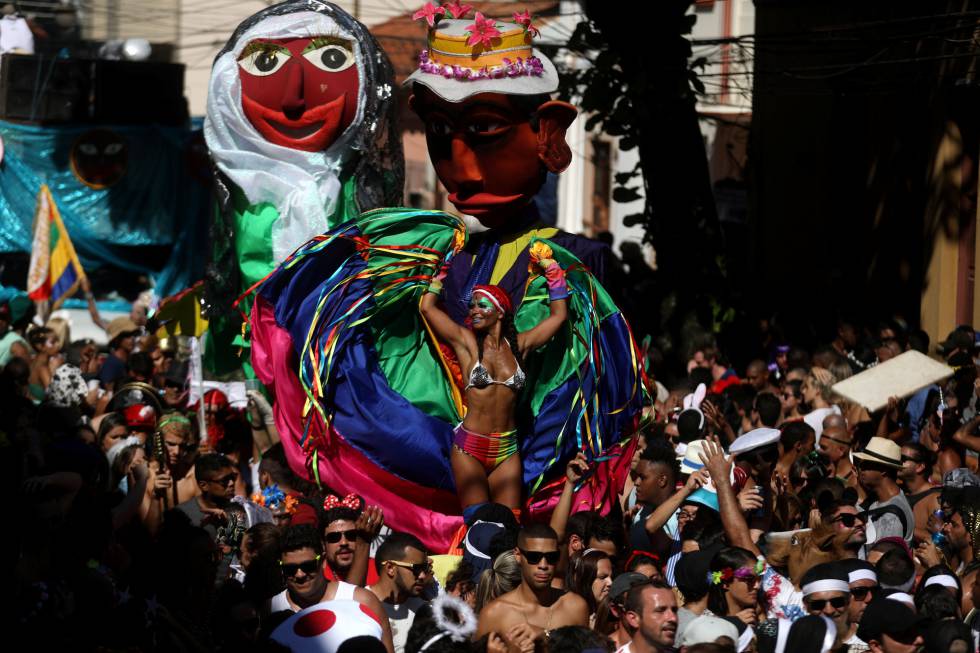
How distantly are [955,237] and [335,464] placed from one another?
24.8 ft

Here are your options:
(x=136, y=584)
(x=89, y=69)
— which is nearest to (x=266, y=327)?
(x=136, y=584)

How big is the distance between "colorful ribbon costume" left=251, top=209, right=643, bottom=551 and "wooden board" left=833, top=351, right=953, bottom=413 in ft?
3.97

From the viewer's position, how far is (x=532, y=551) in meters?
6.05

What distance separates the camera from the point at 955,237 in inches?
565

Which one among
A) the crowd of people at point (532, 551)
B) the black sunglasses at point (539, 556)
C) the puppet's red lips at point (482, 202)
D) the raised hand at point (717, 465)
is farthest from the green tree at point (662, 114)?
the black sunglasses at point (539, 556)

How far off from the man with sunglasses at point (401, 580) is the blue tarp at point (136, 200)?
14301mm

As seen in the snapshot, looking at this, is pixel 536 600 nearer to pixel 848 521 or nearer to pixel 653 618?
pixel 653 618

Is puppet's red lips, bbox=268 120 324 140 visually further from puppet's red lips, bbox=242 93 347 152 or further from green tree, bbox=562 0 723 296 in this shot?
green tree, bbox=562 0 723 296

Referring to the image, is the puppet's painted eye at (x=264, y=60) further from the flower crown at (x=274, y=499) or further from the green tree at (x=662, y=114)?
the green tree at (x=662, y=114)

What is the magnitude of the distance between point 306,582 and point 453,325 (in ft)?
8.09

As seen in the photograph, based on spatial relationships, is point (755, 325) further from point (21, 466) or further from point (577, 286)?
point (21, 466)

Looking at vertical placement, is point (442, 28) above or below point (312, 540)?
above

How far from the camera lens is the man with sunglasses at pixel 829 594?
600cm

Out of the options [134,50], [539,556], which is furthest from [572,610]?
[134,50]
